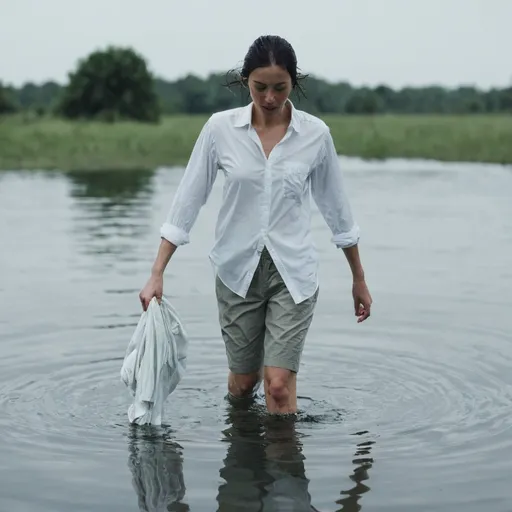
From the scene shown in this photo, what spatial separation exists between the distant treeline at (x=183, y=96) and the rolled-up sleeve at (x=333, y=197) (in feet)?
220

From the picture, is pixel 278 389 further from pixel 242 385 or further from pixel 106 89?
pixel 106 89

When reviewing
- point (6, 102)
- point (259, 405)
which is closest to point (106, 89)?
point (6, 102)

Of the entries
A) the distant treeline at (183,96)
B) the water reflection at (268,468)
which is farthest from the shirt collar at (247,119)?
the distant treeline at (183,96)

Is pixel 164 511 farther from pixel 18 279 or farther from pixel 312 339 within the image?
pixel 18 279

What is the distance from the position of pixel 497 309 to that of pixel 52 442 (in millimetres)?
4796

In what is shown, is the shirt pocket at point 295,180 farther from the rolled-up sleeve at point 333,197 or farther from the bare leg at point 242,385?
the bare leg at point 242,385

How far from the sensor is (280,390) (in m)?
5.84

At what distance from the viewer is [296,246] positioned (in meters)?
5.65

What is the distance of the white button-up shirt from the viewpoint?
557cm

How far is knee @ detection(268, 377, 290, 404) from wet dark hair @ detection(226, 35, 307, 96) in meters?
1.42

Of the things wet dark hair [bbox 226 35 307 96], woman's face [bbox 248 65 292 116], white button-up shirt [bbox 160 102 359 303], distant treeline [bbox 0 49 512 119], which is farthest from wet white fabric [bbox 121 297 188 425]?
distant treeline [bbox 0 49 512 119]

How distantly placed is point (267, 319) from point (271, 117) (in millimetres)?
1012

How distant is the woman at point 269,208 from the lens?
555cm

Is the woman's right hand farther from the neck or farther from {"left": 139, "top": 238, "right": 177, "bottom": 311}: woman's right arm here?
the neck
